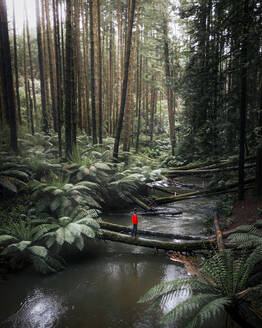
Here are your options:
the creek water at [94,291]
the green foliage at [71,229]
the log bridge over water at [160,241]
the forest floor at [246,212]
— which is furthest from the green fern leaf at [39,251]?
the forest floor at [246,212]

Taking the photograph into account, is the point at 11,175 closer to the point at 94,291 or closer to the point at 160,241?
the point at 94,291

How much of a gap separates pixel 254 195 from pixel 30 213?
7.72 m

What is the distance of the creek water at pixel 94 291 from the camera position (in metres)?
4.09

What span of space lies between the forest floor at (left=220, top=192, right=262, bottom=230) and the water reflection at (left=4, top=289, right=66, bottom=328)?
5.72 metres

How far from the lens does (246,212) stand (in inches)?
320

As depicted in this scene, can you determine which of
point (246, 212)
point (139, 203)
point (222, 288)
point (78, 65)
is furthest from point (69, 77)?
point (222, 288)

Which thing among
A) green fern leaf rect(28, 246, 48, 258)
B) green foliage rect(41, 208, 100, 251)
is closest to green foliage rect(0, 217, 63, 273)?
green fern leaf rect(28, 246, 48, 258)

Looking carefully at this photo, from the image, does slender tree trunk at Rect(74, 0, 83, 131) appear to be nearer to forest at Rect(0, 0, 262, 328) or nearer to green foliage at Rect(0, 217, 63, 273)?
forest at Rect(0, 0, 262, 328)

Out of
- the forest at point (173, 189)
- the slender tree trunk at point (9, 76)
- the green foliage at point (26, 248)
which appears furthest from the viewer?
the slender tree trunk at point (9, 76)

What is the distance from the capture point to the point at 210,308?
3066 mm

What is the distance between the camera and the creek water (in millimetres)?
4094

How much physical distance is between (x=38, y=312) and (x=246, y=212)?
6925mm

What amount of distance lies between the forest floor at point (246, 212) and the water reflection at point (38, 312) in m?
5.72

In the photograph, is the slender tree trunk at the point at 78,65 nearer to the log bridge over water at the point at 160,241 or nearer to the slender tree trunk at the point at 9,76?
the slender tree trunk at the point at 9,76
